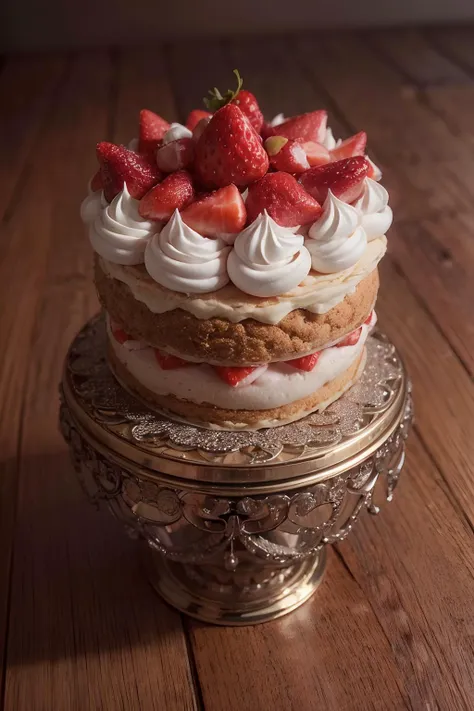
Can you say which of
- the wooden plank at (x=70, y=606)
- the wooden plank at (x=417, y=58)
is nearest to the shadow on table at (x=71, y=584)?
the wooden plank at (x=70, y=606)

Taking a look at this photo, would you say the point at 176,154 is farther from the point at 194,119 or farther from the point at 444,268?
Result: the point at 444,268

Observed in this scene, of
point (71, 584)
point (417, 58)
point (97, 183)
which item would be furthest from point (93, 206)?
point (417, 58)

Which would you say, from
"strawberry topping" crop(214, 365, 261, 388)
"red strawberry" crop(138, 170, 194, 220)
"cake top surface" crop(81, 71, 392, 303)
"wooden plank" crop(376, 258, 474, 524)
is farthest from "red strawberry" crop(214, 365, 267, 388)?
"wooden plank" crop(376, 258, 474, 524)

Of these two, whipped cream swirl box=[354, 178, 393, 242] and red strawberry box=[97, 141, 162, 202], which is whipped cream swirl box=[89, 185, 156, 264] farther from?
whipped cream swirl box=[354, 178, 393, 242]

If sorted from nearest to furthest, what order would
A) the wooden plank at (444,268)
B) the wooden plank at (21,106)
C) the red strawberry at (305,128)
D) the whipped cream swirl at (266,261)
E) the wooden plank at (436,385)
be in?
the whipped cream swirl at (266,261), the red strawberry at (305,128), the wooden plank at (436,385), the wooden plank at (444,268), the wooden plank at (21,106)

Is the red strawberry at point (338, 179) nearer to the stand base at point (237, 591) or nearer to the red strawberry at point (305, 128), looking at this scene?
the red strawberry at point (305, 128)

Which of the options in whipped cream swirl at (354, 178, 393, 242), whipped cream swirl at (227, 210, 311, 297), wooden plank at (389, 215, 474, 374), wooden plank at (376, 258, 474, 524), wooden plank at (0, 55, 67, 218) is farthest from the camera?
wooden plank at (0, 55, 67, 218)
